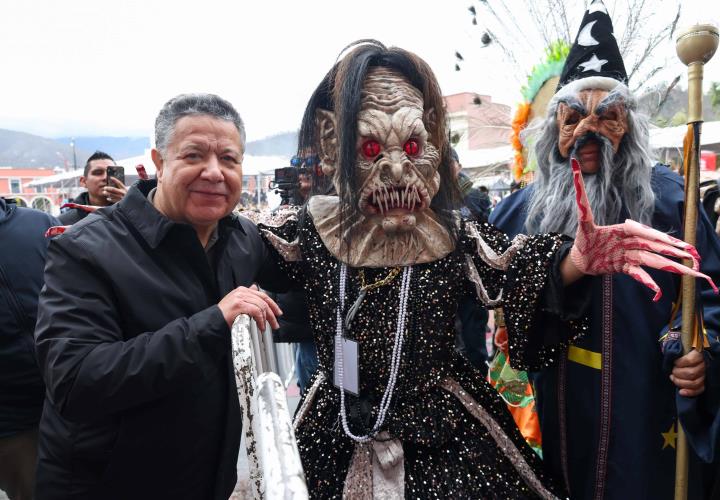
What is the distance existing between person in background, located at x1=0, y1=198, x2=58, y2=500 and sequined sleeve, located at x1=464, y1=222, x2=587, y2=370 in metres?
1.79

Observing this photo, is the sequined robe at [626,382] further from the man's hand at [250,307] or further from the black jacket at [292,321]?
the black jacket at [292,321]

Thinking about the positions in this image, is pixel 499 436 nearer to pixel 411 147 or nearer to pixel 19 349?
pixel 411 147

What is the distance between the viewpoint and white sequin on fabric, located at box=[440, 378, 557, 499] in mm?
1489

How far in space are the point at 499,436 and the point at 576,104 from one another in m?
1.19

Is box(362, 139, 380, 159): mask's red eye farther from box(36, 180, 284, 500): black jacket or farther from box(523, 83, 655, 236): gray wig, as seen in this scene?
box(523, 83, 655, 236): gray wig

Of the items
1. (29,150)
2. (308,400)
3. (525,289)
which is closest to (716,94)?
(525,289)

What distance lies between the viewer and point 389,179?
4.85 ft

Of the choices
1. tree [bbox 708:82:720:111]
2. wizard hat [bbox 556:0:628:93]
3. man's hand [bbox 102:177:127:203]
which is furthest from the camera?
tree [bbox 708:82:720:111]

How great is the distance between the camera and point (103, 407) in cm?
109

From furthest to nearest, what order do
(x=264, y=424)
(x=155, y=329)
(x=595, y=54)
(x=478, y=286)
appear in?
(x=595, y=54) < (x=478, y=286) < (x=155, y=329) < (x=264, y=424)

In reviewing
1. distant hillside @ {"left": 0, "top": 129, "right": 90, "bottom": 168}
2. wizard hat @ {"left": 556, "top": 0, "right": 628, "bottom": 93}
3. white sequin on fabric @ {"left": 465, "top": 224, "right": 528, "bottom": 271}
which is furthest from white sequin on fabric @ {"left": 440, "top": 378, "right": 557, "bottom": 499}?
distant hillside @ {"left": 0, "top": 129, "right": 90, "bottom": 168}

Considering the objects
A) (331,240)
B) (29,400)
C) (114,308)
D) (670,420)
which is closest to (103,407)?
(114,308)

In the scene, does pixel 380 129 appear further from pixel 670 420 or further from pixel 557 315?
pixel 670 420

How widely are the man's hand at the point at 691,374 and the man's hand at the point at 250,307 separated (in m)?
1.21
